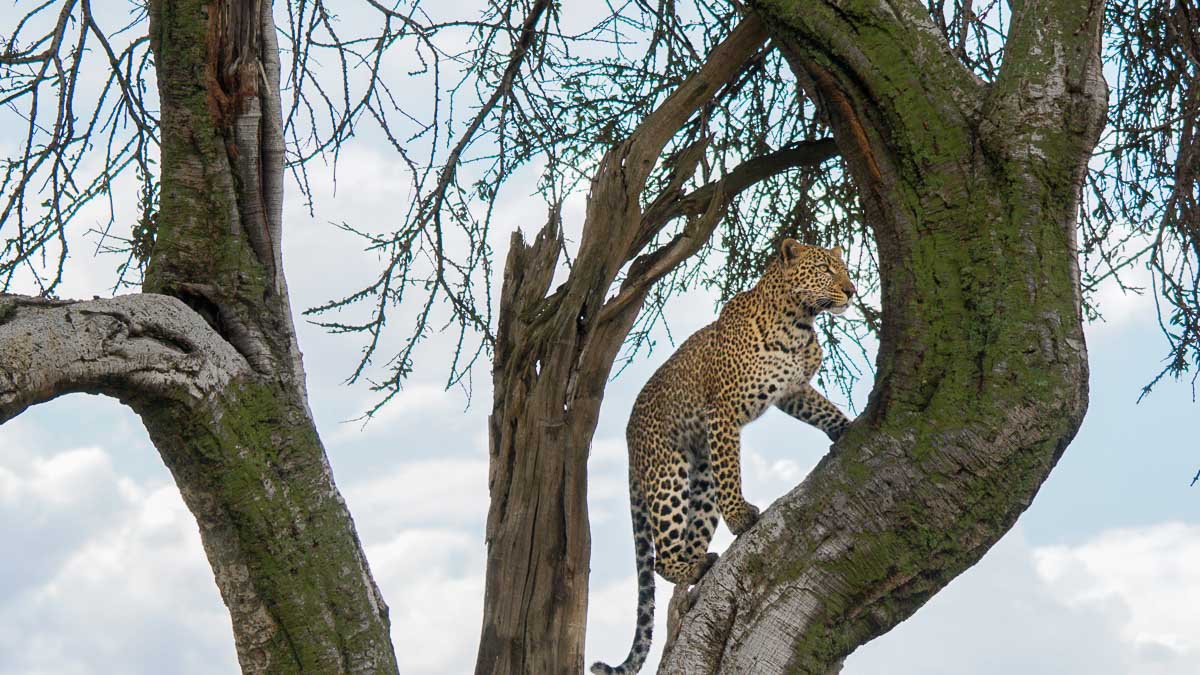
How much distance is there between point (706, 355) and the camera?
7.28 metres

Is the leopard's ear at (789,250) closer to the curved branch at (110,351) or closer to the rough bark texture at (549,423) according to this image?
the rough bark texture at (549,423)

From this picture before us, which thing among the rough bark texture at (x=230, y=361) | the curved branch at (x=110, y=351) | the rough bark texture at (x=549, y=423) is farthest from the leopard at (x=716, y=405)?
the curved branch at (x=110, y=351)

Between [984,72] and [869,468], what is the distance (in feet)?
12.4

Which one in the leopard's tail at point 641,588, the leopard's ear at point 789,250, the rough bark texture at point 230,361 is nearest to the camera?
the rough bark texture at point 230,361

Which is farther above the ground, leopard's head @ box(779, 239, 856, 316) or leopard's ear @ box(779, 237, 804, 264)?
leopard's ear @ box(779, 237, 804, 264)

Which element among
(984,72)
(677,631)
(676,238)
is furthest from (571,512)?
(984,72)

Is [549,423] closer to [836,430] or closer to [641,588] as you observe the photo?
[641,588]

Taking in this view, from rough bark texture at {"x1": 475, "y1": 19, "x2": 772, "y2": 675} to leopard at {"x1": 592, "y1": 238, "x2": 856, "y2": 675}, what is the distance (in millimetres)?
587

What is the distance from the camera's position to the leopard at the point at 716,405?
6.95 m

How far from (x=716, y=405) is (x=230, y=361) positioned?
9.18 ft

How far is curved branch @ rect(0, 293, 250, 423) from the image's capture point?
4.51 metres

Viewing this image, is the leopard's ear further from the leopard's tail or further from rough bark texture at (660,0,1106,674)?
rough bark texture at (660,0,1106,674)

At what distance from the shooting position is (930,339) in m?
5.15

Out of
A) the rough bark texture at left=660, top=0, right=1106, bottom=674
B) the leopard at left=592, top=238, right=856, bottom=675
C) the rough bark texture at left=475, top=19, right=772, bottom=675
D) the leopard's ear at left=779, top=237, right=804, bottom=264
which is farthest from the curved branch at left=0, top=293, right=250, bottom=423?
the leopard's ear at left=779, top=237, right=804, bottom=264
